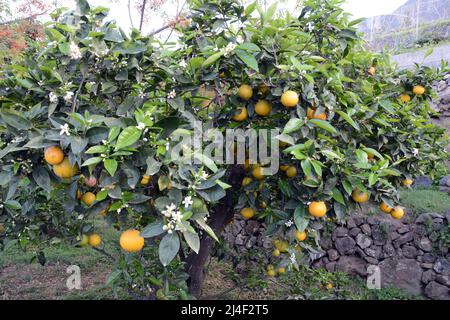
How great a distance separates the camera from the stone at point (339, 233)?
3.86 metres

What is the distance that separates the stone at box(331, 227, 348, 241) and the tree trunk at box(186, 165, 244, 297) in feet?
6.75

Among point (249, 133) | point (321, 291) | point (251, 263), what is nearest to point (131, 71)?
point (249, 133)

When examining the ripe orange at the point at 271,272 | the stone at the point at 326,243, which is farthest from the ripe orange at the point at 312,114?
the stone at the point at 326,243

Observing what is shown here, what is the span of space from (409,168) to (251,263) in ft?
6.02

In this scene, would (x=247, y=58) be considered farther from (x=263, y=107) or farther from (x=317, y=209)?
(x=317, y=209)

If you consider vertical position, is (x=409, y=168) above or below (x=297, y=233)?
above

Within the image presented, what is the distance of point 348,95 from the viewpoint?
1.56 m

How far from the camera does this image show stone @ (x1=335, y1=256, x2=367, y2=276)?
3695mm

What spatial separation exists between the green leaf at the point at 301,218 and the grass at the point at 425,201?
9.33ft

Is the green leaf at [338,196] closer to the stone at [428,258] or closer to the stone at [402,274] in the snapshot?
the stone at [402,274]

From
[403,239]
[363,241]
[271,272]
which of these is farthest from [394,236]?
[271,272]

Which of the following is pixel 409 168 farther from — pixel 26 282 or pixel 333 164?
pixel 26 282

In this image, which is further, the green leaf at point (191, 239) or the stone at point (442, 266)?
the stone at point (442, 266)
